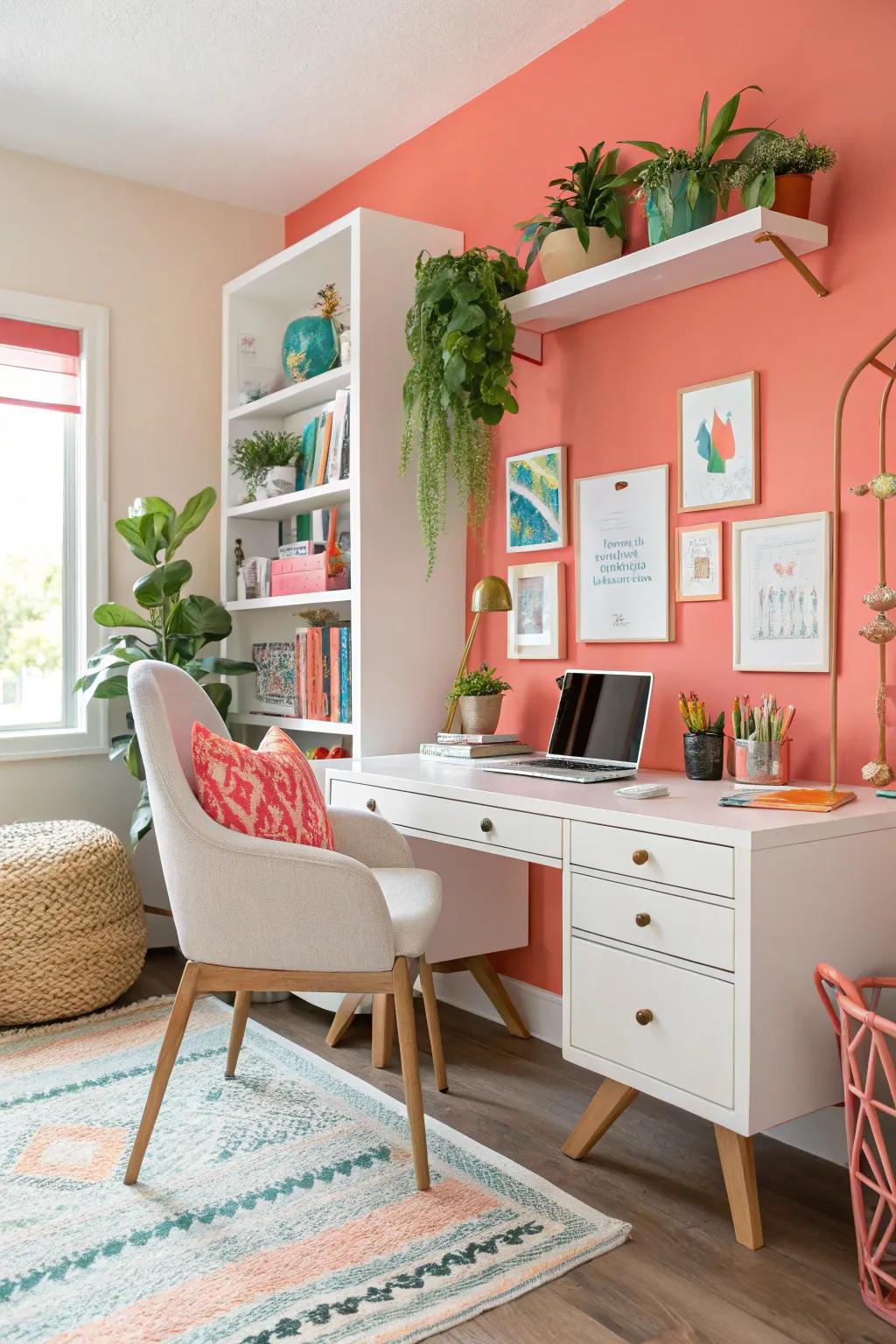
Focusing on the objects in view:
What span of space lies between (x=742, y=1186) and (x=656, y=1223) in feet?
0.58

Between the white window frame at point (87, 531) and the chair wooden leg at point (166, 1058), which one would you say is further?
the white window frame at point (87, 531)

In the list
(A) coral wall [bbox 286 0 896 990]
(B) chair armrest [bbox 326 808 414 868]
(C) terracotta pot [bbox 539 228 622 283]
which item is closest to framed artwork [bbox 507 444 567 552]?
(A) coral wall [bbox 286 0 896 990]

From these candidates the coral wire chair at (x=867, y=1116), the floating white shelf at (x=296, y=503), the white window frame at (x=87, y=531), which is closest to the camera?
the coral wire chair at (x=867, y=1116)

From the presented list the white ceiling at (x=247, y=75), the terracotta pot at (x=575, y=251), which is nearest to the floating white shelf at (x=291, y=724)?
the terracotta pot at (x=575, y=251)

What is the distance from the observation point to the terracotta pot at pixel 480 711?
281 centimetres

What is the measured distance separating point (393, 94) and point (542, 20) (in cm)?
56

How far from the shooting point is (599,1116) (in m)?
2.07

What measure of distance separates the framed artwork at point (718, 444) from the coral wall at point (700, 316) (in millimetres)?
31

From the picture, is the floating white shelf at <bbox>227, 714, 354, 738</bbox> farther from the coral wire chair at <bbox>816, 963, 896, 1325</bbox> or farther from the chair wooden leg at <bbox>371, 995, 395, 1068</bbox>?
the coral wire chair at <bbox>816, 963, 896, 1325</bbox>

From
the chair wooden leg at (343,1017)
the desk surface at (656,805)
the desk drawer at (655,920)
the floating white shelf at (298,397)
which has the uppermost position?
the floating white shelf at (298,397)

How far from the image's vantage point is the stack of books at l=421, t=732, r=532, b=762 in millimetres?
2707

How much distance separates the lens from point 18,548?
3559 mm

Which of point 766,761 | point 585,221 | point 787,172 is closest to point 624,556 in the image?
point 766,761

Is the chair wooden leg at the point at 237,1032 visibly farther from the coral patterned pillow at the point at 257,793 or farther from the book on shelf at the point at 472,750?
the book on shelf at the point at 472,750
